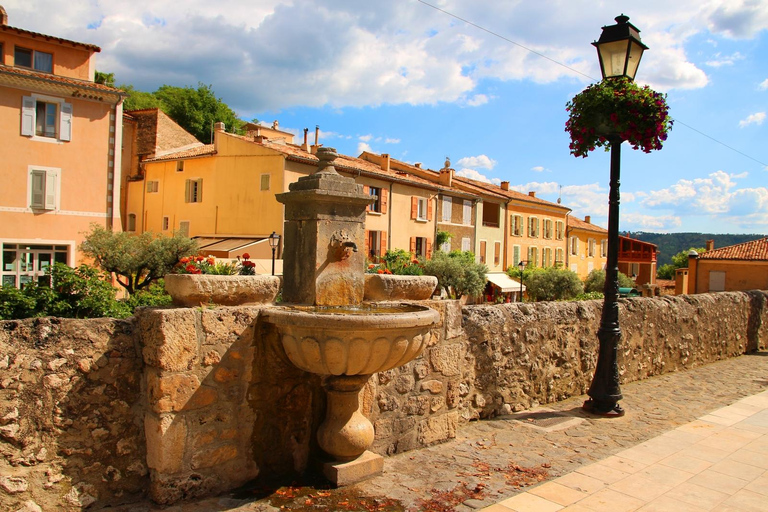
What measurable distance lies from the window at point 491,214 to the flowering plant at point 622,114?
3468 centimetres

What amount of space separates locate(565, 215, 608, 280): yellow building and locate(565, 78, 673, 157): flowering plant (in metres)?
43.8

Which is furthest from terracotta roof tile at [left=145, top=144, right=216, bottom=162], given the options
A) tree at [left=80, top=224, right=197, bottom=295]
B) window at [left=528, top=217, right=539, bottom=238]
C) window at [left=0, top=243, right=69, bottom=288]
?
window at [left=528, top=217, right=539, bottom=238]

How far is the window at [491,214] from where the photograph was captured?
4119 centimetres

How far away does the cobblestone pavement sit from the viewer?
12.3ft

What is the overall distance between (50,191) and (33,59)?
16.7 ft

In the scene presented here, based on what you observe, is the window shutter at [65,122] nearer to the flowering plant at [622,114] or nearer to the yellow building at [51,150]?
the yellow building at [51,150]

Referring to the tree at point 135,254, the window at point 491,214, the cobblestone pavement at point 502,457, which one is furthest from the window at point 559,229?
the cobblestone pavement at point 502,457

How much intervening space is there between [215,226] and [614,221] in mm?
24317

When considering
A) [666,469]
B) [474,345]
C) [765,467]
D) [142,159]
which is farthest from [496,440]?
[142,159]

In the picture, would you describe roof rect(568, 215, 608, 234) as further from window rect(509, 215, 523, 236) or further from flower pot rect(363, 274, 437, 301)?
flower pot rect(363, 274, 437, 301)

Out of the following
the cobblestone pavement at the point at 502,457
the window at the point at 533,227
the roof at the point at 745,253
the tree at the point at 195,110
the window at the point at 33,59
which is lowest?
the cobblestone pavement at the point at 502,457

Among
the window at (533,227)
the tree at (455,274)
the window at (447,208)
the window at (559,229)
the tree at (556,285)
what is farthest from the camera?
the window at (559,229)

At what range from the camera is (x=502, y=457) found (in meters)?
4.87

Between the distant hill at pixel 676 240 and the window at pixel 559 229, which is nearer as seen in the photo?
the window at pixel 559 229
